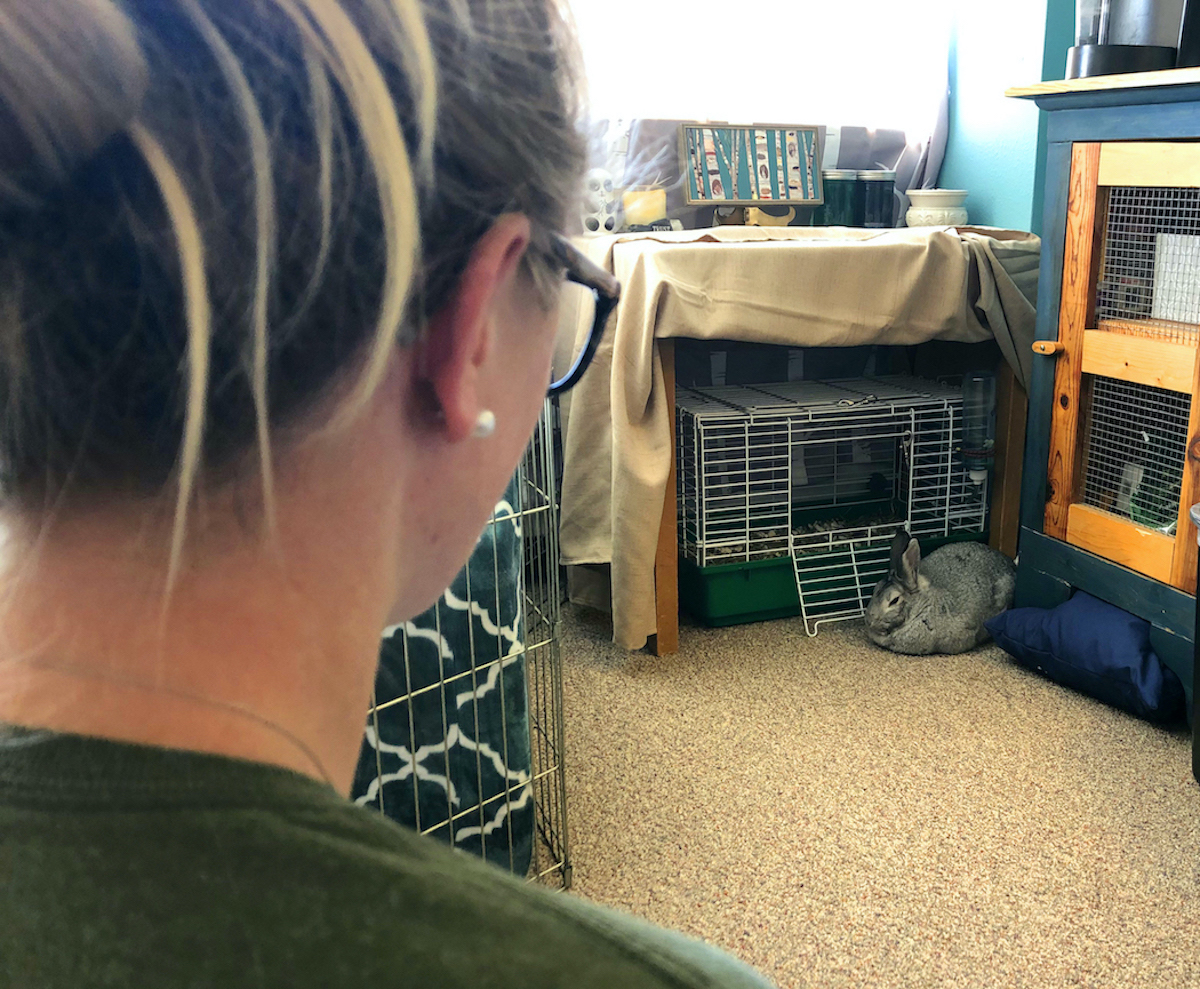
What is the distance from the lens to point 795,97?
2621 millimetres

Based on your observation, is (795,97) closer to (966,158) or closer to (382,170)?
(966,158)

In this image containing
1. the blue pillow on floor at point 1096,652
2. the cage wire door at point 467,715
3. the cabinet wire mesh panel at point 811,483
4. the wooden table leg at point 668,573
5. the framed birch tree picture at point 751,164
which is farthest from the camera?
the framed birch tree picture at point 751,164

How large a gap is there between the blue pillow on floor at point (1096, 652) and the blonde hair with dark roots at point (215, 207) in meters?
1.73

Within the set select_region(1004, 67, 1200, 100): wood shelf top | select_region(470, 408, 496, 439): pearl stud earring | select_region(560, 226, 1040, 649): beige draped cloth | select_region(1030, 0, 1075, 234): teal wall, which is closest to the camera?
select_region(470, 408, 496, 439): pearl stud earring

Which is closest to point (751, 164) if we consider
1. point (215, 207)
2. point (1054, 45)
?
point (1054, 45)

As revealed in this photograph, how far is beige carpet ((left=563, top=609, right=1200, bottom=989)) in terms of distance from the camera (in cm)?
128

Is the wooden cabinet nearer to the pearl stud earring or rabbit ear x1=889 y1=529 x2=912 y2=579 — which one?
rabbit ear x1=889 y1=529 x2=912 y2=579

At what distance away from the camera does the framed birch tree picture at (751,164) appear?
248 cm

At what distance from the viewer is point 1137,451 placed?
184 cm

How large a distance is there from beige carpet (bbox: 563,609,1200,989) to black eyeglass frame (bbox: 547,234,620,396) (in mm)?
969

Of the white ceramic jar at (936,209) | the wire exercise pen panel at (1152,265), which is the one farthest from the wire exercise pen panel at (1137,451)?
the white ceramic jar at (936,209)

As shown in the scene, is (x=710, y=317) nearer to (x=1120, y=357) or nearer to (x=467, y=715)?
(x=1120, y=357)

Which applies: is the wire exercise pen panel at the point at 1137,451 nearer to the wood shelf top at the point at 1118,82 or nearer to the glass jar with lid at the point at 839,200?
the wood shelf top at the point at 1118,82

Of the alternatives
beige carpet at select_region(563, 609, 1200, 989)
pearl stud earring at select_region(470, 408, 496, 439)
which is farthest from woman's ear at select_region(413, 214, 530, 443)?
beige carpet at select_region(563, 609, 1200, 989)
